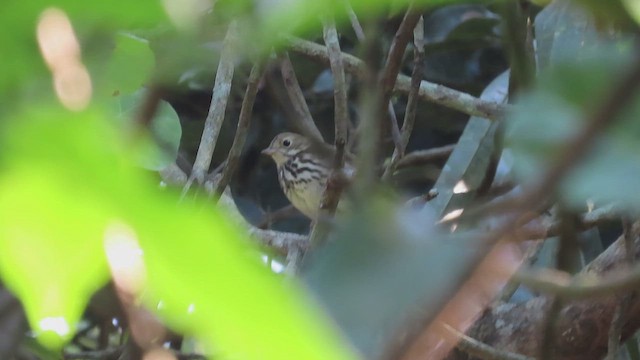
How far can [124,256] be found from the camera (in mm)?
178

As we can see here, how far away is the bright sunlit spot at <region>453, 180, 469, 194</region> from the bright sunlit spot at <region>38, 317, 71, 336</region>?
1.06 metres

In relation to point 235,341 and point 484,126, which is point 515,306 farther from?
point 235,341

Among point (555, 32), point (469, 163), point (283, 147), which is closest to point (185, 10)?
point (555, 32)

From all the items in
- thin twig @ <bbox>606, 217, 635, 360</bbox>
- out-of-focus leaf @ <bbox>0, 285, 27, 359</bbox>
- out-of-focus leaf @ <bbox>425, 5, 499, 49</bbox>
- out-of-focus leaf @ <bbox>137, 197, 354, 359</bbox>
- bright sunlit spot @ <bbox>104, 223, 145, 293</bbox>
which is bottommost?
thin twig @ <bbox>606, 217, 635, 360</bbox>

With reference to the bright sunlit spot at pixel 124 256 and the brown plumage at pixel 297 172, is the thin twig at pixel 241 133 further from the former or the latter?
the bright sunlit spot at pixel 124 256

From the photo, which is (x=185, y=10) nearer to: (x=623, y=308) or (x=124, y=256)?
(x=124, y=256)

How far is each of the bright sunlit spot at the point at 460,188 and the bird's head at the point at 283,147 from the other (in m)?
0.75

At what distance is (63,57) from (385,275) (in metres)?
0.08

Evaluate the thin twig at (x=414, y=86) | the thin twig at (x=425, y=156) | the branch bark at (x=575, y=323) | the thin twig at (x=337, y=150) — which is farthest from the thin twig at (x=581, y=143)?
the thin twig at (x=425, y=156)

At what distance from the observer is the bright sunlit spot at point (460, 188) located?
49.8 inches

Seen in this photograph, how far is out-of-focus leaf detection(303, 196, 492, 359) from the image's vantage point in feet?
0.64

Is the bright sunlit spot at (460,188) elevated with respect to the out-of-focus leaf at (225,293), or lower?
elevated

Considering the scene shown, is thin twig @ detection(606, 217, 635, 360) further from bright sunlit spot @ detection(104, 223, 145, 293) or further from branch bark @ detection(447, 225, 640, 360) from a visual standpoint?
bright sunlit spot @ detection(104, 223, 145, 293)

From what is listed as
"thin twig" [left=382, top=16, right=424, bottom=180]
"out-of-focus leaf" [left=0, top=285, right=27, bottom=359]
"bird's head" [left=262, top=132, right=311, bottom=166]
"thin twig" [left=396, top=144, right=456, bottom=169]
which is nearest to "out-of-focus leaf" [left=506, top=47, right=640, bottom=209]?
"out-of-focus leaf" [left=0, top=285, right=27, bottom=359]
